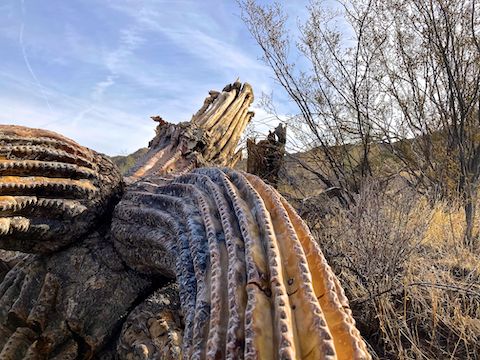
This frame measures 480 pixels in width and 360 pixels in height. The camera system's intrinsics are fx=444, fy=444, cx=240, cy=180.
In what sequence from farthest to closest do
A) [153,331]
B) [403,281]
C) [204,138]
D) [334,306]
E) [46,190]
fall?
1. [204,138]
2. [403,281]
3. [46,190]
4. [153,331]
5. [334,306]

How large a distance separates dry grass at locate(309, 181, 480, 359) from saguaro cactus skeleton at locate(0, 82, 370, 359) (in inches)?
56.7

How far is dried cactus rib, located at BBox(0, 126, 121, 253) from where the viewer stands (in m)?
2.16

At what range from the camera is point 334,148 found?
24.1 feet

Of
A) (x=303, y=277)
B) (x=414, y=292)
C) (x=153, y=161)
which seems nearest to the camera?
(x=303, y=277)

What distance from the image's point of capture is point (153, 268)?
242 centimetres

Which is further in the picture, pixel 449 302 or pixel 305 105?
pixel 305 105

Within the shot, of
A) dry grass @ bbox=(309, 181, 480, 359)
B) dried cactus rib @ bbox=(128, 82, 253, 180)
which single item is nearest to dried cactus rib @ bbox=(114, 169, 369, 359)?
dry grass @ bbox=(309, 181, 480, 359)

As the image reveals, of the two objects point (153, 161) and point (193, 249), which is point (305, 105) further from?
point (193, 249)

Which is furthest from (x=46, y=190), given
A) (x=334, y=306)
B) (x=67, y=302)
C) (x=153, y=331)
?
(x=334, y=306)

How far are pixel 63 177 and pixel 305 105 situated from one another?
5.59 metres

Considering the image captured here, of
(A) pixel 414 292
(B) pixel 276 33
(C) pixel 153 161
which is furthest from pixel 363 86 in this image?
(A) pixel 414 292

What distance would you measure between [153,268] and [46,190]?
706mm

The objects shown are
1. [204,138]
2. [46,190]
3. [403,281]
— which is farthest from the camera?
[204,138]

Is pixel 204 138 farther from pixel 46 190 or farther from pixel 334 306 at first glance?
pixel 334 306
